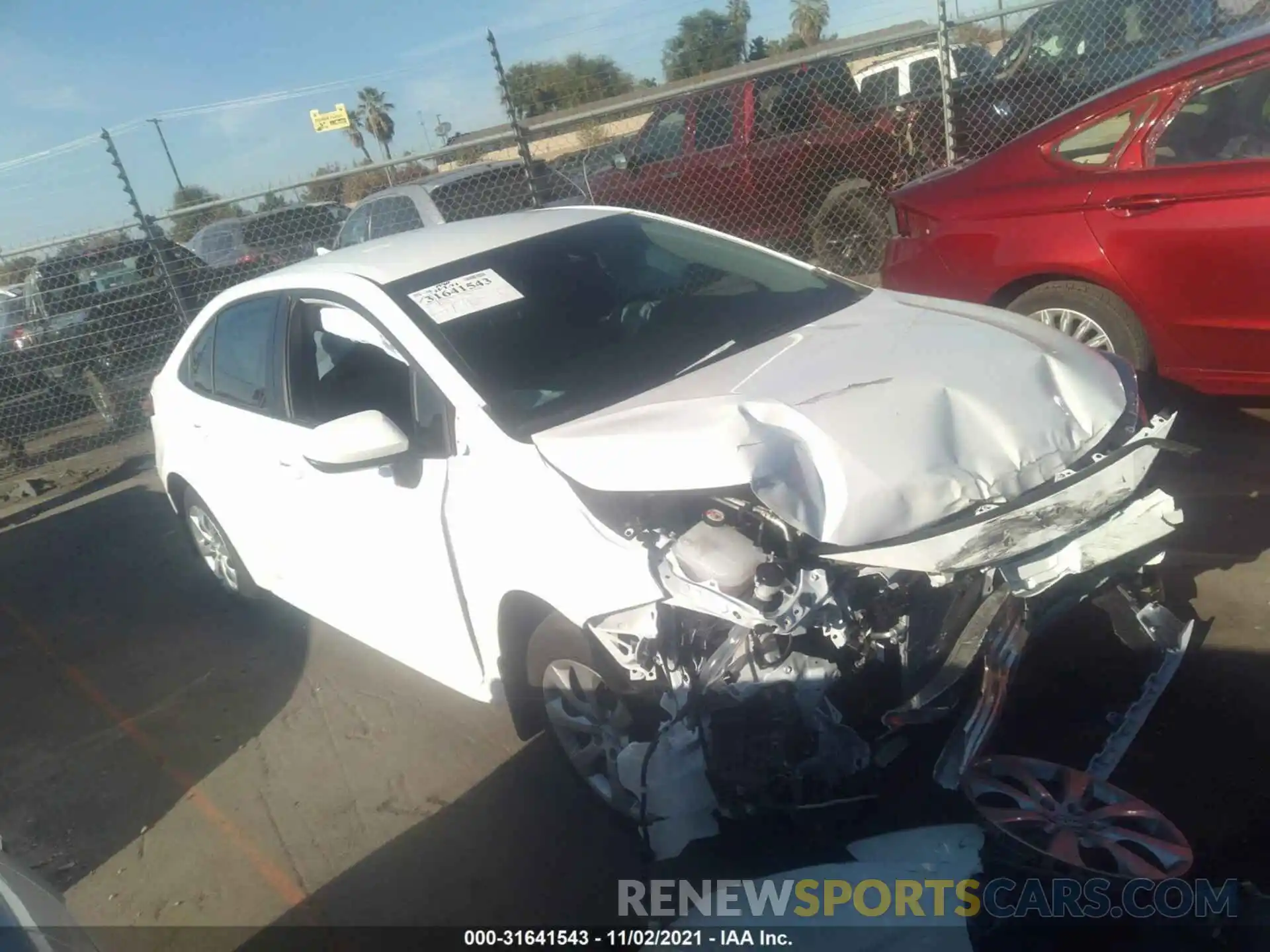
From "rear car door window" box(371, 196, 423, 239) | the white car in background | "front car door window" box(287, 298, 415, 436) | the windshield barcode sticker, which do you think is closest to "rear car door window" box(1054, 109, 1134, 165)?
the windshield barcode sticker

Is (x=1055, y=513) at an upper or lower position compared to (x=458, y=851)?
upper

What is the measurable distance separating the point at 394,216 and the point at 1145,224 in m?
7.14

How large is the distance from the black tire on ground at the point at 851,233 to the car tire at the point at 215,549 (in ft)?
19.1

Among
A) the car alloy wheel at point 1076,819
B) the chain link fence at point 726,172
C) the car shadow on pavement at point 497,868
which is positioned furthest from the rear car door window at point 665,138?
Result: the car alloy wheel at point 1076,819

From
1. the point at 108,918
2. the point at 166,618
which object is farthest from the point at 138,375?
the point at 108,918

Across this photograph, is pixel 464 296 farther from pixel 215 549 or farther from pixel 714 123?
pixel 714 123

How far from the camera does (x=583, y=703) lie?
3.11 metres

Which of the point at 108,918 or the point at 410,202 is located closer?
the point at 108,918

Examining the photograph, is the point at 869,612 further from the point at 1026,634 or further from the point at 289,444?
the point at 289,444

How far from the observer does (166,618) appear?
5.64 metres

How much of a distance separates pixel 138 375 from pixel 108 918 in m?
7.59

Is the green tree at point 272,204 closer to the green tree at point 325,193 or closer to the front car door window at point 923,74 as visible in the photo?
the green tree at point 325,193

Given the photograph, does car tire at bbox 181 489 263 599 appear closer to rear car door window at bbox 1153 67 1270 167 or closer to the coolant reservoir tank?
the coolant reservoir tank

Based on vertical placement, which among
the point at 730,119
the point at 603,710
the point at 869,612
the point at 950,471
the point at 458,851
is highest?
the point at 730,119
